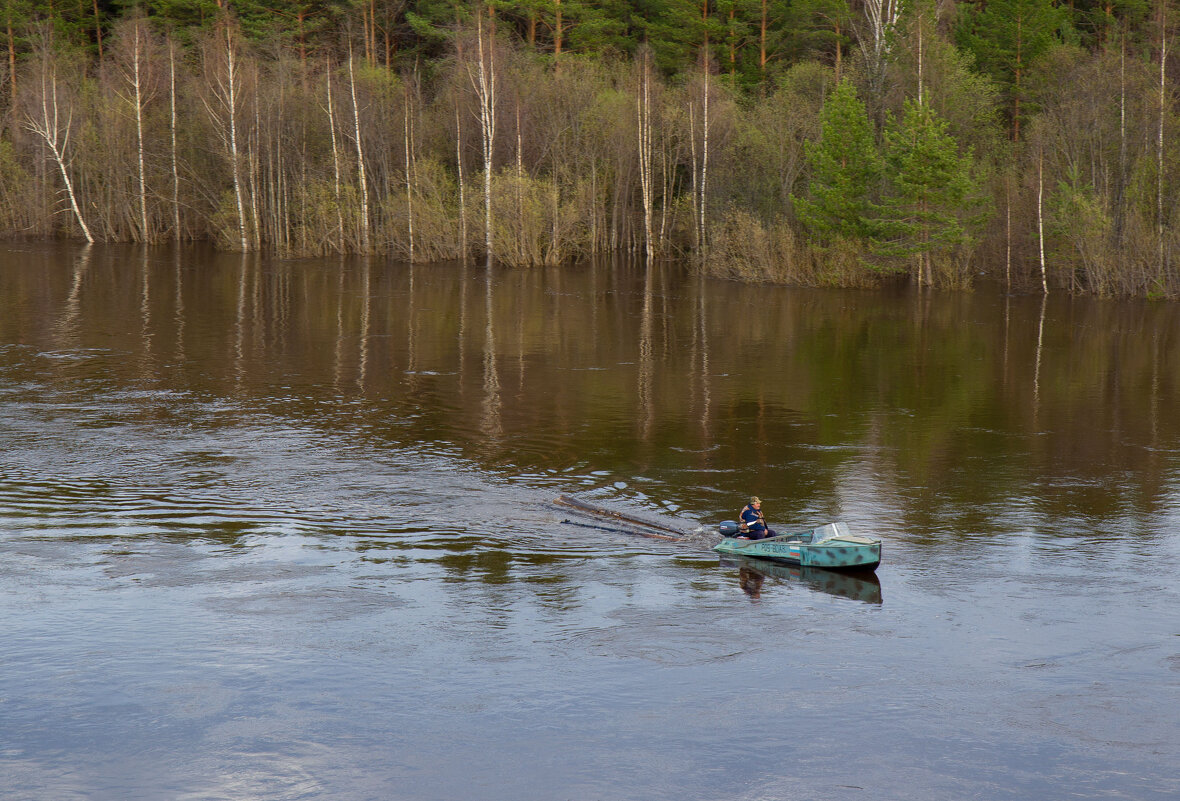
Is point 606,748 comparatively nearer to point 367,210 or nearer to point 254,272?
point 254,272

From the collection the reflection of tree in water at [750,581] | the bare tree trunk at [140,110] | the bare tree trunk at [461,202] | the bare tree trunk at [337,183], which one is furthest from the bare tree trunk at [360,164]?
the reflection of tree in water at [750,581]

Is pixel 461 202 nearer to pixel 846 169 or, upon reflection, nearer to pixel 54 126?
pixel 846 169

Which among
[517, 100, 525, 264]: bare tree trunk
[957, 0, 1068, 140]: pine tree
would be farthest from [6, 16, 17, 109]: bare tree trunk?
[957, 0, 1068, 140]: pine tree

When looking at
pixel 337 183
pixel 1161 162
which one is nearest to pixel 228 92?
pixel 337 183

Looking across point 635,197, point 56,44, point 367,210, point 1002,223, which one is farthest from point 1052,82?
point 56,44

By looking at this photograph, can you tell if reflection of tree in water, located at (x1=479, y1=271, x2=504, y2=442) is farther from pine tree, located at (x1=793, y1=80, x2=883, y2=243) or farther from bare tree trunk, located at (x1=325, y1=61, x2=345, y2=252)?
bare tree trunk, located at (x1=325, y1=61, x2=345, y2=252)

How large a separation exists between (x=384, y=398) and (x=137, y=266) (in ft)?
141

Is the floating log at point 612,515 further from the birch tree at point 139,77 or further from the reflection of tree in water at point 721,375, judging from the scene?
the birch tree at point 139,77

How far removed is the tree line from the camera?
64562 mm

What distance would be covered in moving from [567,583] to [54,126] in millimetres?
78330

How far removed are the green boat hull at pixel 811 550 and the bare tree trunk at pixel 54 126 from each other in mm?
75862

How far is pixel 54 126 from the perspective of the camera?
8569 centimetres

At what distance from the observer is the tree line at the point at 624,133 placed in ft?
212

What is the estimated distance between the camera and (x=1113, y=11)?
82.2m
